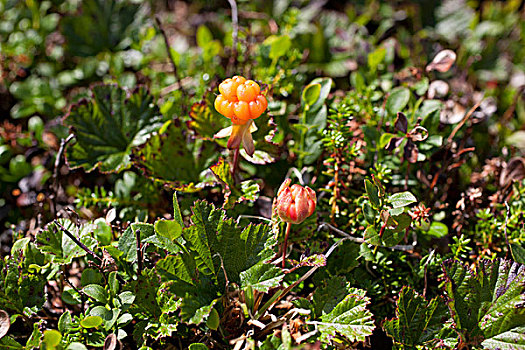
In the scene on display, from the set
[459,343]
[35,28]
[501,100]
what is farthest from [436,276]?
[35,28]

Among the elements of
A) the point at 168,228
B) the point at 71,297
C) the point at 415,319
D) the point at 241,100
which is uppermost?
the point at 241,100

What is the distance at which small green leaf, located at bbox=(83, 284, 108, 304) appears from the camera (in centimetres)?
138

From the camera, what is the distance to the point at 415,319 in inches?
56.1

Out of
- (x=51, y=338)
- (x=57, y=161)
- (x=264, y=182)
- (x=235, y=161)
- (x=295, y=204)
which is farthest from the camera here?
(x=264, y=182)

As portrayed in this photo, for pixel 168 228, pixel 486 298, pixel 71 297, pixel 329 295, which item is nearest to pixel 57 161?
pixel 71 297

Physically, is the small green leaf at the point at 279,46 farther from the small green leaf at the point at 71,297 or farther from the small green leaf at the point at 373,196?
the small green leaf at the point at 71,297

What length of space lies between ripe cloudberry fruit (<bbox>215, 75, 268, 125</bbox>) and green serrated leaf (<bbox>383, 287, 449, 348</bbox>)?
678 millimetres

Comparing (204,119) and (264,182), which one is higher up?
(204,119)

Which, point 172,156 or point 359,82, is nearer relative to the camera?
point 172,156

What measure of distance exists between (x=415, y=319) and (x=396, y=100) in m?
0.85

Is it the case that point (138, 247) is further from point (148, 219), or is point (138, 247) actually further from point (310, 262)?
point (310, 262)

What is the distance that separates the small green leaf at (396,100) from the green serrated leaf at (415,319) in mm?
747

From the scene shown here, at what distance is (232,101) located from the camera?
1.39 m

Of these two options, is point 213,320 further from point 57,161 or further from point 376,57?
point 376,57
